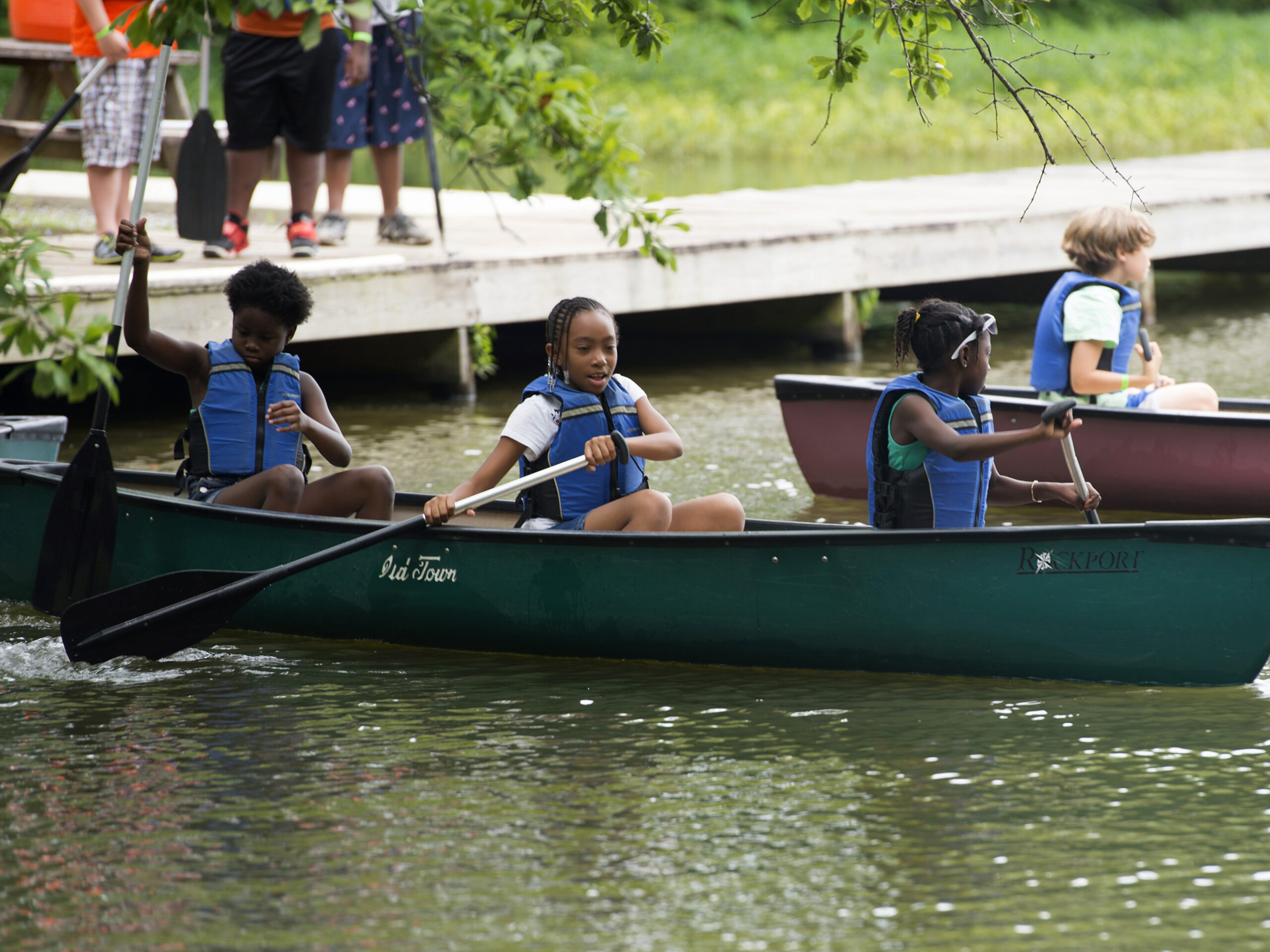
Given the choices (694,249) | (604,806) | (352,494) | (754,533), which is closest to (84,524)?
(352,494)

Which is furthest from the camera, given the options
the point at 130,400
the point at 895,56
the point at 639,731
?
the point at 895,56

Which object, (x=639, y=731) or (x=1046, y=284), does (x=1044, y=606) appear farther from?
(x=1046, y=284)

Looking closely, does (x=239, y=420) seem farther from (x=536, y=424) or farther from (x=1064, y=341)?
(x=1064, y=341)

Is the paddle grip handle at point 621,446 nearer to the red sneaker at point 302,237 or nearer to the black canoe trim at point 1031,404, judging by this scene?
the black canoe trim at point 1031,404

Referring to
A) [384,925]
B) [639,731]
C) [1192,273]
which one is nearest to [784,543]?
[639,731]

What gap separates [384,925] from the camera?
2.76 m

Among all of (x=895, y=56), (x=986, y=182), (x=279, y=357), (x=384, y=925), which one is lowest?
(x=384, y=925)

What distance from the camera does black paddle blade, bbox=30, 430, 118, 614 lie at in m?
4.51

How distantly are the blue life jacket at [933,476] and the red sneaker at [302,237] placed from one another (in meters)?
Answer: 3.70

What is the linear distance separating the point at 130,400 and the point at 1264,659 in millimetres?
5657

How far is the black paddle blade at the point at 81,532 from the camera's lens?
14.8ft

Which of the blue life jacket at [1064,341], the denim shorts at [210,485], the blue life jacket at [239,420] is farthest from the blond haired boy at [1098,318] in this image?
the denim shorts at [210,485]

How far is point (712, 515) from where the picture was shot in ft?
13.9

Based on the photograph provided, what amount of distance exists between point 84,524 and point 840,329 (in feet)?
17.1
